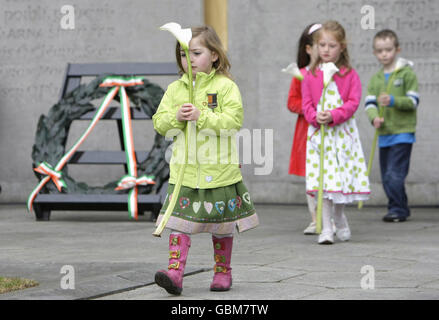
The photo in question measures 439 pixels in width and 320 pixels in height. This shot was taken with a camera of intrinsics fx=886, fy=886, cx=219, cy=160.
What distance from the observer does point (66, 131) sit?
8570mm

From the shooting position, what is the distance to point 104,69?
8.63 metres

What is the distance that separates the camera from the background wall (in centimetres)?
946

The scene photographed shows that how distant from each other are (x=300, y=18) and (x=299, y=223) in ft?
9.51

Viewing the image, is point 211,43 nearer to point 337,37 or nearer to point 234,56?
point 337,37

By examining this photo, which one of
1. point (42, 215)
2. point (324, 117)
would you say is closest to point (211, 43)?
point (324, 117)

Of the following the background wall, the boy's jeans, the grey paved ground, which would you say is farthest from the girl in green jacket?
the background wall

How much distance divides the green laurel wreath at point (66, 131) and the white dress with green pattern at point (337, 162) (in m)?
1.92

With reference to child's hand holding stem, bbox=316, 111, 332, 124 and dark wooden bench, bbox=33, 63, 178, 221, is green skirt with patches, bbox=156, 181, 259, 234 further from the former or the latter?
dark wooden bench, bbox=33, 63, 178, 221

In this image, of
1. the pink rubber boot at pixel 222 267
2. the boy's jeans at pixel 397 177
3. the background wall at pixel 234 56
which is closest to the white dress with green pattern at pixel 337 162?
the boy's jeans at pixel 397 177

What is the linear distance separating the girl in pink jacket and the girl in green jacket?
6.71 feet
